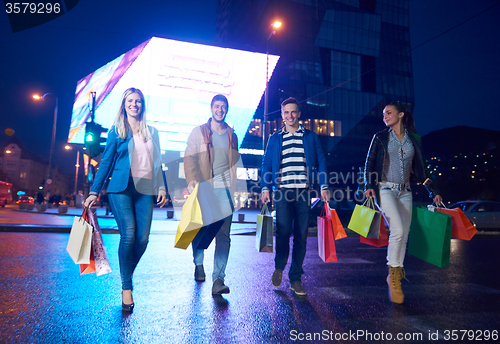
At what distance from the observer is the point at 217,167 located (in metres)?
3.68

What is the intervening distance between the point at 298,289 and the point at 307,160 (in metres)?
1.42

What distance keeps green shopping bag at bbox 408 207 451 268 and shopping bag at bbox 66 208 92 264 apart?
3345mm

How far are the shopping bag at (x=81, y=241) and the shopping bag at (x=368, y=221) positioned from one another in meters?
2.62

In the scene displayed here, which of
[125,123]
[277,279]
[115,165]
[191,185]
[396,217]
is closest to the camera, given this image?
[115,165]

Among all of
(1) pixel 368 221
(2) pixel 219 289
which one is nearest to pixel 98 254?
(2) pixel 219 289

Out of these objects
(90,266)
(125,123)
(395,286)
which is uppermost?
(125,123)

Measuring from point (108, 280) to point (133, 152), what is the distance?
70.7 inches

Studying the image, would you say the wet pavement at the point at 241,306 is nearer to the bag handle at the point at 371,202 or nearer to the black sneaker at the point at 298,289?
the black sneaker at the point at 298,289

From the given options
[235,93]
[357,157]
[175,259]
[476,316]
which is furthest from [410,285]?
[357,157]

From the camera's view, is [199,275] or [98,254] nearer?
[98,254]

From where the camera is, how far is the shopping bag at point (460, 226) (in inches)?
140

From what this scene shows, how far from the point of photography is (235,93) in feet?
102

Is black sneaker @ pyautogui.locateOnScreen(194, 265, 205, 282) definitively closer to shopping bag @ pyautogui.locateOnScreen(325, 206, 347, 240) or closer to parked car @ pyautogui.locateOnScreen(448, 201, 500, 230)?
shopping bag @ pyautogui.locateOnScreen(325, 206, 347, 240)

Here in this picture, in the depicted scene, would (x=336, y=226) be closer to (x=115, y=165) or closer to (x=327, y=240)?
(x=327, y=240)
